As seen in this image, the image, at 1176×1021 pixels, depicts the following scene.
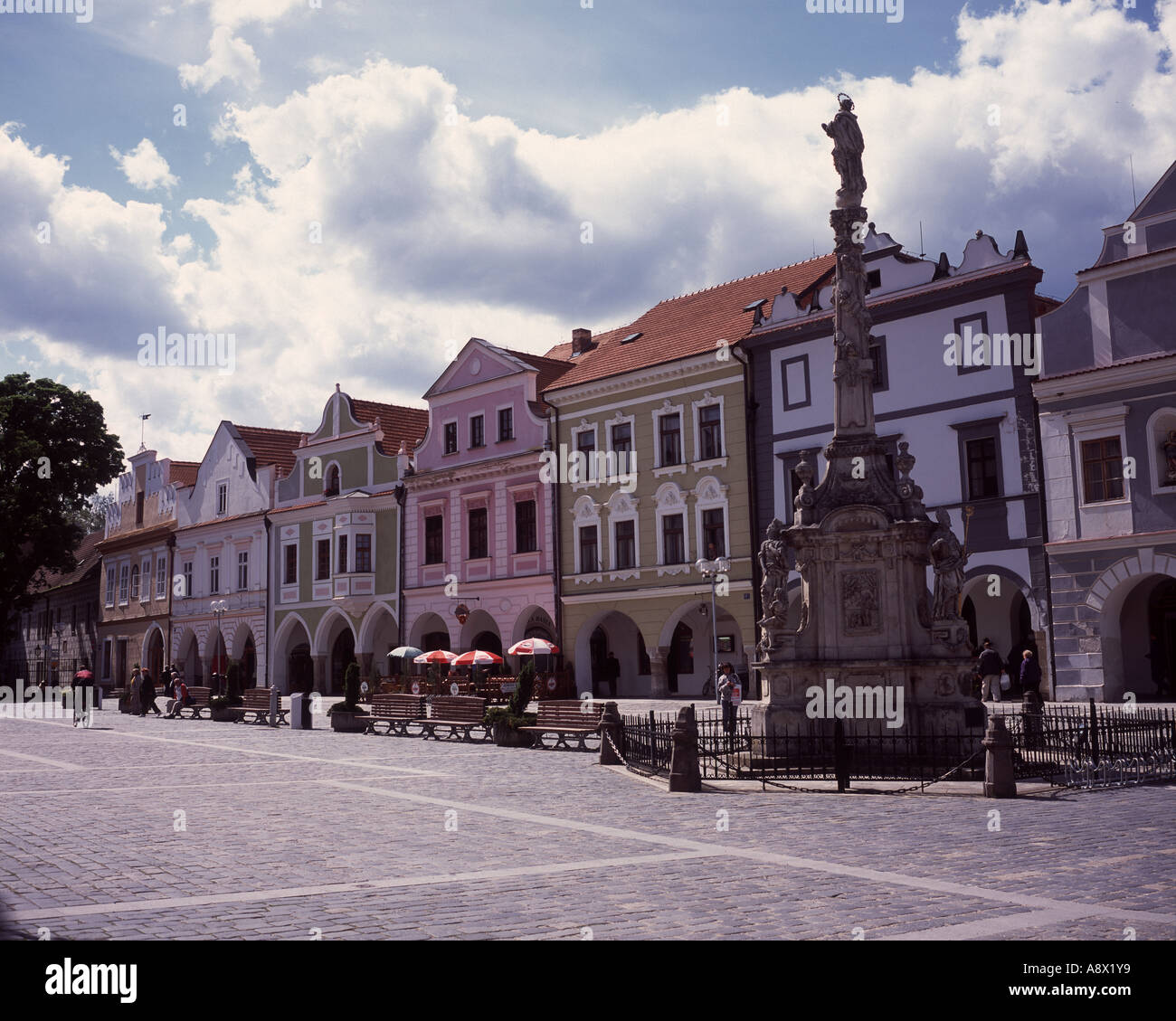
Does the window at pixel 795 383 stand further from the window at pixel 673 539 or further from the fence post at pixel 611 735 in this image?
the fence post at pixel 611 735

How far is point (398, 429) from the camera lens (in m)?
51.4

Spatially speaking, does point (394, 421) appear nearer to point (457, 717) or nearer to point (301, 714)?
point (301, 714)

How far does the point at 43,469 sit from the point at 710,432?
33.3m

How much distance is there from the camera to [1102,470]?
1102 inches

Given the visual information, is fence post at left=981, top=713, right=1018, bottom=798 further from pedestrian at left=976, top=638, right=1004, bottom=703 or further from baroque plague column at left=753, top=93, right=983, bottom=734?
pedestrian at left=976, top=638, right=1004, bottom=703

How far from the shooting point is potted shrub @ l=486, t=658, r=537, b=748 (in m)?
24.1

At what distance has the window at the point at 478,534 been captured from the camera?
43469mm

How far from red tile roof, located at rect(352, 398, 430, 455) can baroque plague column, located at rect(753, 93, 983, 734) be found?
31.9 metres
